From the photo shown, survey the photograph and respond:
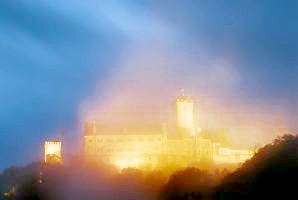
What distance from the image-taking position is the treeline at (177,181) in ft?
161

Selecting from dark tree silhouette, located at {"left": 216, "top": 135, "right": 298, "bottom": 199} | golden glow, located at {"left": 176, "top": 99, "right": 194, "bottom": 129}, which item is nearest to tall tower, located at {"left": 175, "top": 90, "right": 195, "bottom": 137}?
golden glow, located at {"left": 176, "top": 99, "right": 194, "bottom": 129}

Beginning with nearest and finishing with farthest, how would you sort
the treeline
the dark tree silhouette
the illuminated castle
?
the dark tree silhouette
the treeline
the illuminated castle

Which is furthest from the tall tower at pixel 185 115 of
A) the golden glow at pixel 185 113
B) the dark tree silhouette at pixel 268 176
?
the dark tree silhouette at pixel 268 176

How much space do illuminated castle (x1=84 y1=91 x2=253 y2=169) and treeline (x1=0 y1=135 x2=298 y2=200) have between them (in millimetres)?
3142

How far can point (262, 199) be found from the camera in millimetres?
47812

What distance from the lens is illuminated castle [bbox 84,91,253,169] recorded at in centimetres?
8731

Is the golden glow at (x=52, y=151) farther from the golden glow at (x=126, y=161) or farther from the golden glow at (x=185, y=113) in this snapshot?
the golden glow at (x=185, y=113)

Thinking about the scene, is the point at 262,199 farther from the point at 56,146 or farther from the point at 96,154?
the point at 56,146

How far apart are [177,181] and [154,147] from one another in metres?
22.2

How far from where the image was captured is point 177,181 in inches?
2667

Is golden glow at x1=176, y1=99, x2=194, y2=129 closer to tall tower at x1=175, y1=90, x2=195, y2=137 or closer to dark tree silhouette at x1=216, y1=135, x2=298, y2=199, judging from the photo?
tall tower at x1=175, y1=90, x2=195, y2=137

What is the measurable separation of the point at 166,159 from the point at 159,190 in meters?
18.5

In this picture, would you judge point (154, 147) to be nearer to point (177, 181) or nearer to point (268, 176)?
point (177, 181)

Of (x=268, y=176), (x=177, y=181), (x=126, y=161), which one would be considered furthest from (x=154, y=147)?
(x=268, y=176)
